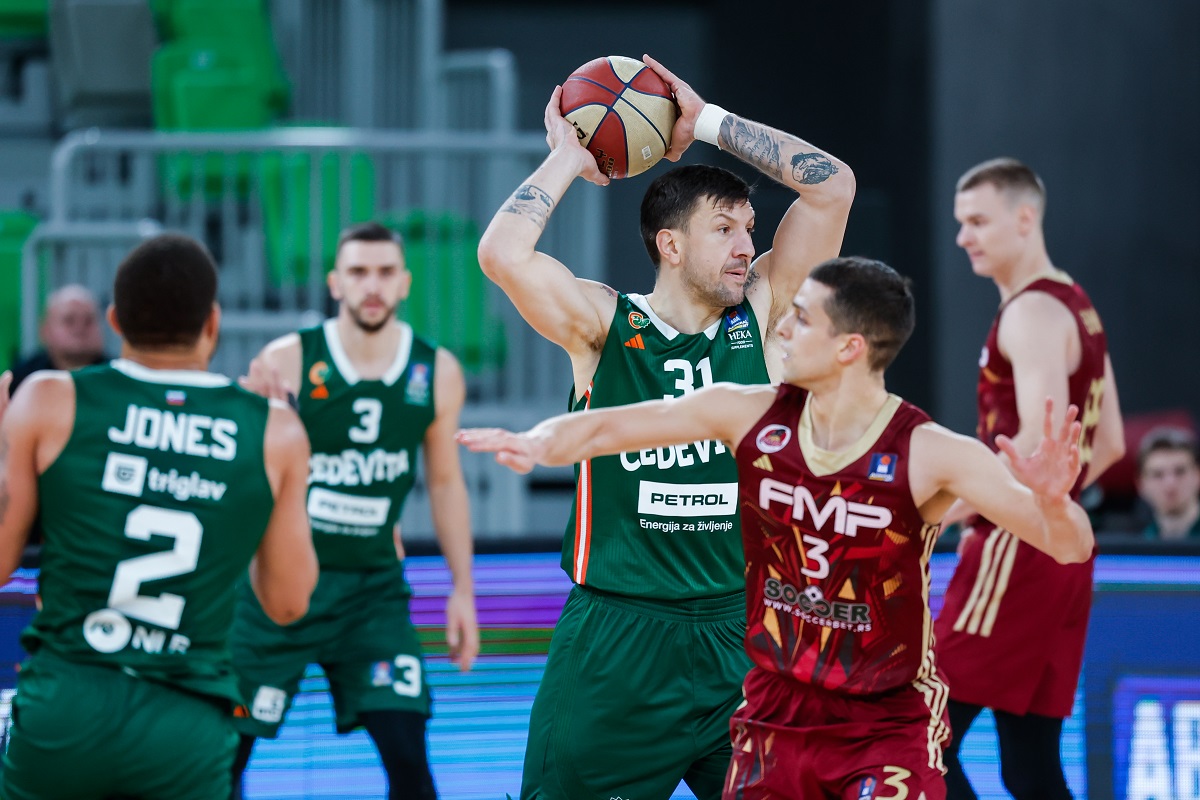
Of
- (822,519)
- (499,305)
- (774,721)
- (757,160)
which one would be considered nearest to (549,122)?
(757,160)

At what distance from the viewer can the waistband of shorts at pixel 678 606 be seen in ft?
12.4

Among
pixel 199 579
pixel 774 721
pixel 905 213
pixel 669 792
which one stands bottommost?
pixel 669 792

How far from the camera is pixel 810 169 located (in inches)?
161

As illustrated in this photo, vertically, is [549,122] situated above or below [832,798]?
above

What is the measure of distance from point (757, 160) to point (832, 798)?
5.82ft

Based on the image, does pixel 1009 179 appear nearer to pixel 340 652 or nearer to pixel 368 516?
pixel 368 516

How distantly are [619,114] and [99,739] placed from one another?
2.09 metres

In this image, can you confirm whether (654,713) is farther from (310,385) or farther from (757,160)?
(310,385)

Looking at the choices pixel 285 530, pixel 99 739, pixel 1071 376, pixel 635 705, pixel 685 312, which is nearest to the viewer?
pixel 99 739

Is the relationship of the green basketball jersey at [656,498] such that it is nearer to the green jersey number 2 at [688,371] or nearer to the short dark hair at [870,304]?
the green jersey number 2 at [688,371]

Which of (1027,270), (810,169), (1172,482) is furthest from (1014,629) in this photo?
(1172,482)

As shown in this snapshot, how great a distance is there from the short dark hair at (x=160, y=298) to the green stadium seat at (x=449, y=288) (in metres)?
4.92

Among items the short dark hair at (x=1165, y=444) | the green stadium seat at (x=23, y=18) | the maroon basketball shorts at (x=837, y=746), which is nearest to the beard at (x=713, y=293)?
the maroon basketball shorts at (x=837, y=746)

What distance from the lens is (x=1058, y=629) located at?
4695 mm
